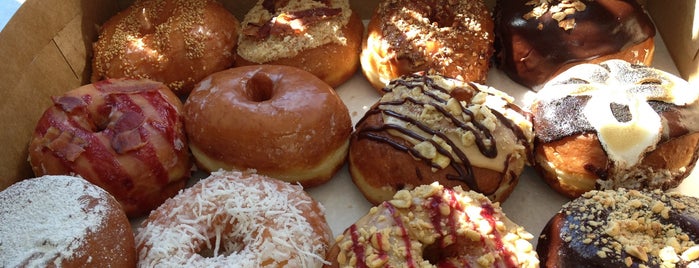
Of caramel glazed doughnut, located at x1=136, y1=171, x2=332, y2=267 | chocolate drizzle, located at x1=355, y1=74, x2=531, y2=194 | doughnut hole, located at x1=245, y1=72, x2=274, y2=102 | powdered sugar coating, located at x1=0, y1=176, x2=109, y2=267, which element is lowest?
caramel glazed doughnut, located at x1=136, y1=171, x2=332, y2=267

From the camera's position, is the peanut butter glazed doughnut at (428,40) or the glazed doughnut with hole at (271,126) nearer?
the glazed doughnut with hole at (271,126)

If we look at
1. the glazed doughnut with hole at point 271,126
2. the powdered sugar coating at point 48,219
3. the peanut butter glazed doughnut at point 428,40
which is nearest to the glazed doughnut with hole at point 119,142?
the glazed doughnut with hole at point 271,126

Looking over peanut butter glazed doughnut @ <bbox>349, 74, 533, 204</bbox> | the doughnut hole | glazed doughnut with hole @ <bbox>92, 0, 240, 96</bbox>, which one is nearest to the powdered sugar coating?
the doughnut hole

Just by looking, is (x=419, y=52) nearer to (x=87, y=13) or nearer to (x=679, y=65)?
(x=679, y=65)

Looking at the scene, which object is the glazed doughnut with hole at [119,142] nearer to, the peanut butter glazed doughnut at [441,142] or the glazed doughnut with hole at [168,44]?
the glazed doughnut with hole at [168,44]

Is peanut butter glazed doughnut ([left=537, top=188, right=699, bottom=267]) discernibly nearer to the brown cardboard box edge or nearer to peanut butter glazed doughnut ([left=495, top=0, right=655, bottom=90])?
peanut butter glazed doughnut ([left=495, top=0, right=655, bottom=90])

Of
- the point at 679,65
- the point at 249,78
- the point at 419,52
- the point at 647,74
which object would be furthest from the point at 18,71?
the point at 679,65
